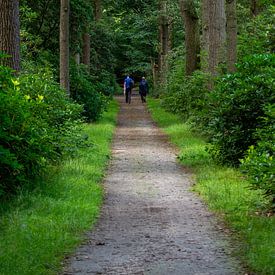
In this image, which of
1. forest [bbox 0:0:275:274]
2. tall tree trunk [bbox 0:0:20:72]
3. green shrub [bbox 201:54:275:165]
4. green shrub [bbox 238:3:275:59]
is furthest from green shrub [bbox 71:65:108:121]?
green shrub [bbox 201:54:275:165]

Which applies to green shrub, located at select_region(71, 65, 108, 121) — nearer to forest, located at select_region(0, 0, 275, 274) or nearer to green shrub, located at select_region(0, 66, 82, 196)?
forest, located at select_region(0, 0, 275, 274)

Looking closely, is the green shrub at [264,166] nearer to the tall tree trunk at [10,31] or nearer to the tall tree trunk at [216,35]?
the tall tree trunk at [10,31]

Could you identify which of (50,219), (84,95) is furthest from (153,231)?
(84,95)

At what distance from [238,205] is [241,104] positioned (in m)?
3.69

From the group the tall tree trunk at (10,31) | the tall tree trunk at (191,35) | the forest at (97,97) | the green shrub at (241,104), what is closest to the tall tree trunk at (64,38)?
the forest at (97,97)

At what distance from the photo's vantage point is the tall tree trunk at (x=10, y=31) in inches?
539

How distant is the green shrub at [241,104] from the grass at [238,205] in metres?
0.53

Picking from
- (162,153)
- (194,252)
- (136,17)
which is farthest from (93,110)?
(136,17)

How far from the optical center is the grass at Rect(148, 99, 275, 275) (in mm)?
6714

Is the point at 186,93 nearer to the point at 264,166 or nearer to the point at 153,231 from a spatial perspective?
the point at 264,166

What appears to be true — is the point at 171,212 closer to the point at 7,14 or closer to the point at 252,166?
the point at 252,166

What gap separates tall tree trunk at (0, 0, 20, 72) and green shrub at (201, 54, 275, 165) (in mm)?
4552

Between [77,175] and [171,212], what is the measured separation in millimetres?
3044

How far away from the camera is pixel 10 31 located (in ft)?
45.5
